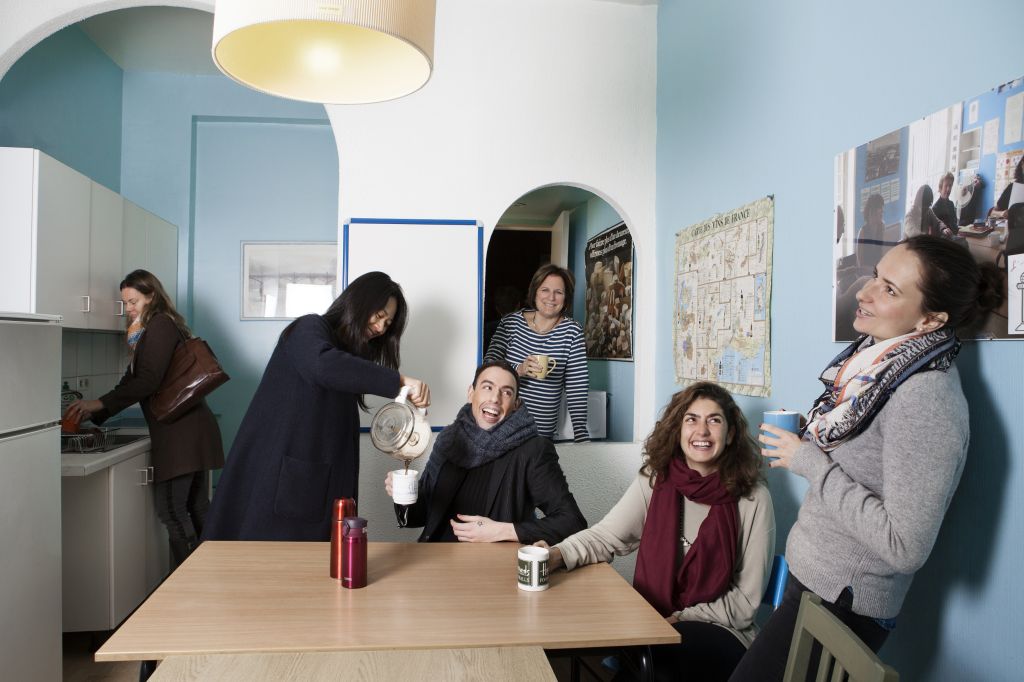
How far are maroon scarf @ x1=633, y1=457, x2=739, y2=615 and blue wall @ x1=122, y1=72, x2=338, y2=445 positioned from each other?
3545mm

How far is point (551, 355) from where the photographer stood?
11.5 feet

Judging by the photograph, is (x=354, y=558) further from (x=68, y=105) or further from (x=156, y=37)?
(x=156, y=37)

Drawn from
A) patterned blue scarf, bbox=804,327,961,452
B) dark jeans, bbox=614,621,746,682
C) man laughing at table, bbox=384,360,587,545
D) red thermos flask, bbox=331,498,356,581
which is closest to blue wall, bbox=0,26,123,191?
man laughing at table, bbox=384,360,587,545

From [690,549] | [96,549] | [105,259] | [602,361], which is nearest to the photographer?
[690,549]

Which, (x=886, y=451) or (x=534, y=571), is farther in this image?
(x=534, y=571)

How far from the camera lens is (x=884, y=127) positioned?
189cm

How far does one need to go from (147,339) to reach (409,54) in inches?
88.1

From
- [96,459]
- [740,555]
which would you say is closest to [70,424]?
[96,459]

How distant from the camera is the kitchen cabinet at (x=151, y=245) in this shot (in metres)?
4.14

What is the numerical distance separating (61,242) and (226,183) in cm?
187

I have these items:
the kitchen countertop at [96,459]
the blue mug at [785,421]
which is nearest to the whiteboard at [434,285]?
the kitchen countertop at [96,459]

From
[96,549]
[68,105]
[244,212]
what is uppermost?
[68,105]

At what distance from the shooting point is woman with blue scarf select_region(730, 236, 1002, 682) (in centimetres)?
140

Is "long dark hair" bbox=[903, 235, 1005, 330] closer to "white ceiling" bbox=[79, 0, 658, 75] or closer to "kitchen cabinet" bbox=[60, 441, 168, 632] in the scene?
"kitchen cabinet" bbox=[60, 441, 168, 632]
